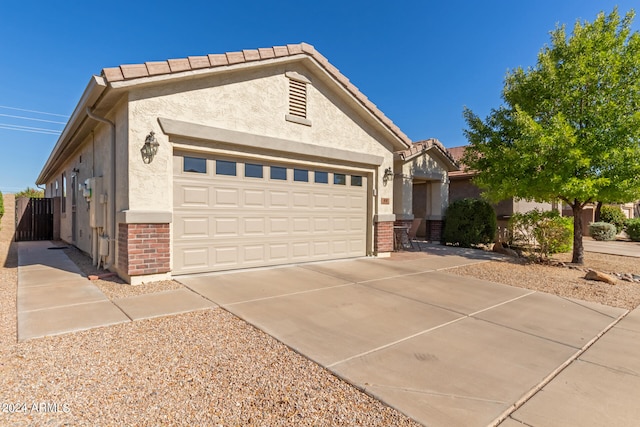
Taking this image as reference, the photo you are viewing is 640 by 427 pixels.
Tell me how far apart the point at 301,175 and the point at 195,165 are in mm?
2604

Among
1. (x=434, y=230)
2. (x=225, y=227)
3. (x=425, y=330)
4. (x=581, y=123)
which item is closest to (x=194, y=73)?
(x=225, y=227)

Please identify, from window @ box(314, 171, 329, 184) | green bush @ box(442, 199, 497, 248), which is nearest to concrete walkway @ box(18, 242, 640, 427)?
window @ box(314, 171, 329, 184)

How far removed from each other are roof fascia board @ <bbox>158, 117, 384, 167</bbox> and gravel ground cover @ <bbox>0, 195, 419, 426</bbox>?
3.79 metres

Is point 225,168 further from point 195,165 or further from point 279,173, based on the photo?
point 279,173

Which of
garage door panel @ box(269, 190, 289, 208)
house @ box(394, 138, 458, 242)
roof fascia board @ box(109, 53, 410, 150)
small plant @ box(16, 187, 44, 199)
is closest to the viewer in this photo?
roof fascia board @ box(109, 53, 410, 150)

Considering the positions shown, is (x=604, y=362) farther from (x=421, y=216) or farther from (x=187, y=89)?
(x=421, y=216)

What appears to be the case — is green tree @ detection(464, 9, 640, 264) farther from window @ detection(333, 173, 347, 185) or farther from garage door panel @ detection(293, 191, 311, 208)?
garage door panel @ detection(293, 191, 311, 208)

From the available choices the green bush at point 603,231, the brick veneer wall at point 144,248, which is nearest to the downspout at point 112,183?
the brick veneer wall at point 144,248

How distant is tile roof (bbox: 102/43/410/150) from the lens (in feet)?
18.3

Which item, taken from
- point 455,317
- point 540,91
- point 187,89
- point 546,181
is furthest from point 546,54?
point 187,89

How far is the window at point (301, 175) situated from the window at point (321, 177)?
30 cm

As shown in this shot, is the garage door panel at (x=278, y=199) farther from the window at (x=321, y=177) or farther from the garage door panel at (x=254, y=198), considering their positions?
the window at (x=321, y=177)

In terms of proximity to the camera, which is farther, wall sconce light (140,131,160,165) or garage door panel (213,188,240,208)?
garage door panel (213,188,240,208)

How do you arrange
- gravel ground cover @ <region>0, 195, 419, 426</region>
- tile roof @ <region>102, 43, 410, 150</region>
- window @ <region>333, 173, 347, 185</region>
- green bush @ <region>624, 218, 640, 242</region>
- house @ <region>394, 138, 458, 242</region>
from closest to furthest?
gravel ground cover @ <region>0, 195, 419, 426</region> → tile roof @ <region>102, 43, 410, 150</region> → window @ <region>333, 173, 347, 185</region> → house @ <region>394, 138, 458, 242</region> → green bush @ <region>624, 218, 640, 242</region>
